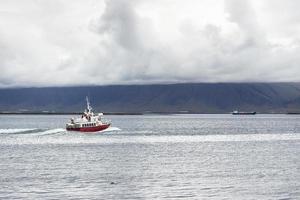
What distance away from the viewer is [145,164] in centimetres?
9225

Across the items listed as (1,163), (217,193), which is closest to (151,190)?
(217,193)

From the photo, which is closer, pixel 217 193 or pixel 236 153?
pixel 217 193

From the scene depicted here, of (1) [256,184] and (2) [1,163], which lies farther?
(2) [1,163]

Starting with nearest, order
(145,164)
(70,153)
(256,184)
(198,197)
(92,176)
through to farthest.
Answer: (198,197) < (256,184) < (92,176) < (145,164) < (70,153)

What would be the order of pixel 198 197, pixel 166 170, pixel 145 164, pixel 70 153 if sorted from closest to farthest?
pixel 198 197 → pixel 166 170 → pixel 145 164 → pixel 70 153

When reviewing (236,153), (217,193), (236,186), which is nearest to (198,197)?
(217,193)

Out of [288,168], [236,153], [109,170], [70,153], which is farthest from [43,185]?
[236,153]

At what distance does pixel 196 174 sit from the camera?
77.3 m

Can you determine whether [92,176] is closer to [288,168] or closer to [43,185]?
[43,185]

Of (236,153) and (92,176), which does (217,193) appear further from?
(236,153)

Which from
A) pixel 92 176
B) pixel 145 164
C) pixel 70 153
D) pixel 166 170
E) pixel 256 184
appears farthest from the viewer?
pixel 70 153

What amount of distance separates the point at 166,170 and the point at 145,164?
10.4 m

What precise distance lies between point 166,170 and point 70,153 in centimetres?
3559

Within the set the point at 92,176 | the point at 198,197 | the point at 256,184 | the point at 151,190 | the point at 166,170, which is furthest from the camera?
the point at 166,170
